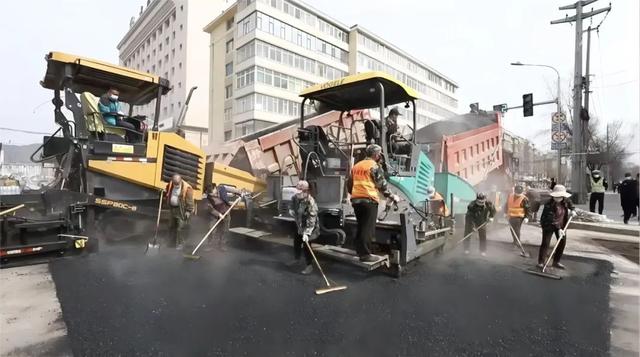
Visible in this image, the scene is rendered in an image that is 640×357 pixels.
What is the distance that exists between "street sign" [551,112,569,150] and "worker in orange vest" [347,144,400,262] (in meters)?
12.8

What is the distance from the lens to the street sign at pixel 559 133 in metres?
14.6

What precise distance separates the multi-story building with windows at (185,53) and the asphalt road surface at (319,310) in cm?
3300

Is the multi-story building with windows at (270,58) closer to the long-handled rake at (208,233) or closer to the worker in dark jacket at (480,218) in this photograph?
the worker in dark jacket at (480,218)

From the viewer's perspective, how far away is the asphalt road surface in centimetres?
305

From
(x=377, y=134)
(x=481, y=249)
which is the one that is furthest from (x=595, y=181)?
(x=377, y=134)

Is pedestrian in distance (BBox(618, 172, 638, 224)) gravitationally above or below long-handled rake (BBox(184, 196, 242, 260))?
above

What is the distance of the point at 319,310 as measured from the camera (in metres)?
3.79

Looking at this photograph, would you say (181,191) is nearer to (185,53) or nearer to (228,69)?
(228,69)

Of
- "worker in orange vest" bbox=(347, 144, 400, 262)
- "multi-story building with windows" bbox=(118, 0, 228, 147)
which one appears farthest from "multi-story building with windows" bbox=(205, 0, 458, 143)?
"worker in orange vest" bbox=(347, 144, 400, 262)

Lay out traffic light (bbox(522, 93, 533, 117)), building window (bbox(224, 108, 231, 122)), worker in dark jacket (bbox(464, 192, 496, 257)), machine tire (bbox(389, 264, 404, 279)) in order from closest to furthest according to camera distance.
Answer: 1. machine tire (bbox(389, 264, 404, 279))
2. worker in dark jacket (bbox(464, 192, 496, 257))
3. traffic light (bbox(522, 93, 533, 117))
4. building window (bbox(224, 108, 231, 122))

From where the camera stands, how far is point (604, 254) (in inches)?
273

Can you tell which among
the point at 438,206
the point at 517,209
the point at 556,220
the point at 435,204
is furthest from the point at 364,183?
the point at 517,209

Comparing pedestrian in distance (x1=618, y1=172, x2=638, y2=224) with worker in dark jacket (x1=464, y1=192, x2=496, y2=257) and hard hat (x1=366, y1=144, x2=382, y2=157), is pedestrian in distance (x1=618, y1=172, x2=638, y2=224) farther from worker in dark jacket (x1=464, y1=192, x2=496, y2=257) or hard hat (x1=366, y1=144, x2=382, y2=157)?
hard hat (x1=366, y1=144, x2=382, y2=157)

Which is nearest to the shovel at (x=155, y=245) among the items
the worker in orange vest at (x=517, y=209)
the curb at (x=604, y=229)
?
the worker in orange vest at (x=517, y=209)
